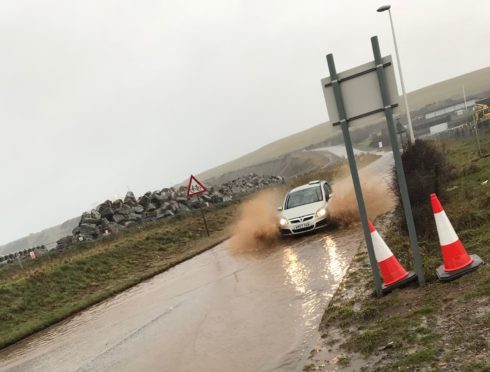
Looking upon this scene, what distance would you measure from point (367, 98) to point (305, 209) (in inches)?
370

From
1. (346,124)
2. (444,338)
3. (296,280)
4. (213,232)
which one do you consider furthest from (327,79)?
(213,232)

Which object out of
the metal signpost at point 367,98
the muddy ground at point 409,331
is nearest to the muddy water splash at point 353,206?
the muddy ground at point 409,331

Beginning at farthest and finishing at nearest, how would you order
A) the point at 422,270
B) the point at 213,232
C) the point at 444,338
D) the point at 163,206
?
the point at 163,206
the point at 213,232
the point at 422,270
the point at 444,338

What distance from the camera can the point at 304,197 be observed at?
55.8ft

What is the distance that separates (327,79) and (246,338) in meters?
4.06

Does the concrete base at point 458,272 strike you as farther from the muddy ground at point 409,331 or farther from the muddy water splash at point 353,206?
the muddy water splash at point 353,206

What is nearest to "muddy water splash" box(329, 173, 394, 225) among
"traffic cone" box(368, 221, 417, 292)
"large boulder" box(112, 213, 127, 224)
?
"traffic cone" box(368, 221, 417, 292)

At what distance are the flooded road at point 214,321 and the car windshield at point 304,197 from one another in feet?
6.43

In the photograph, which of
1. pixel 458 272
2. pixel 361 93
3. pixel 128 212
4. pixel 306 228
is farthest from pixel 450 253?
pixel 128 212

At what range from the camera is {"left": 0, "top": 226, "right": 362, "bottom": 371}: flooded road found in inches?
269

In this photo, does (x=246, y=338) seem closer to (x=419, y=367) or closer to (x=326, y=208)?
(x=419, y=367)

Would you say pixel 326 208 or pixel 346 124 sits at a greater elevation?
pixel 346 124

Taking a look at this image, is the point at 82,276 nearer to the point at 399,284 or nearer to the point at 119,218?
the point at 399,284

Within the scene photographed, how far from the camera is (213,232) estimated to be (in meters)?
25.7
